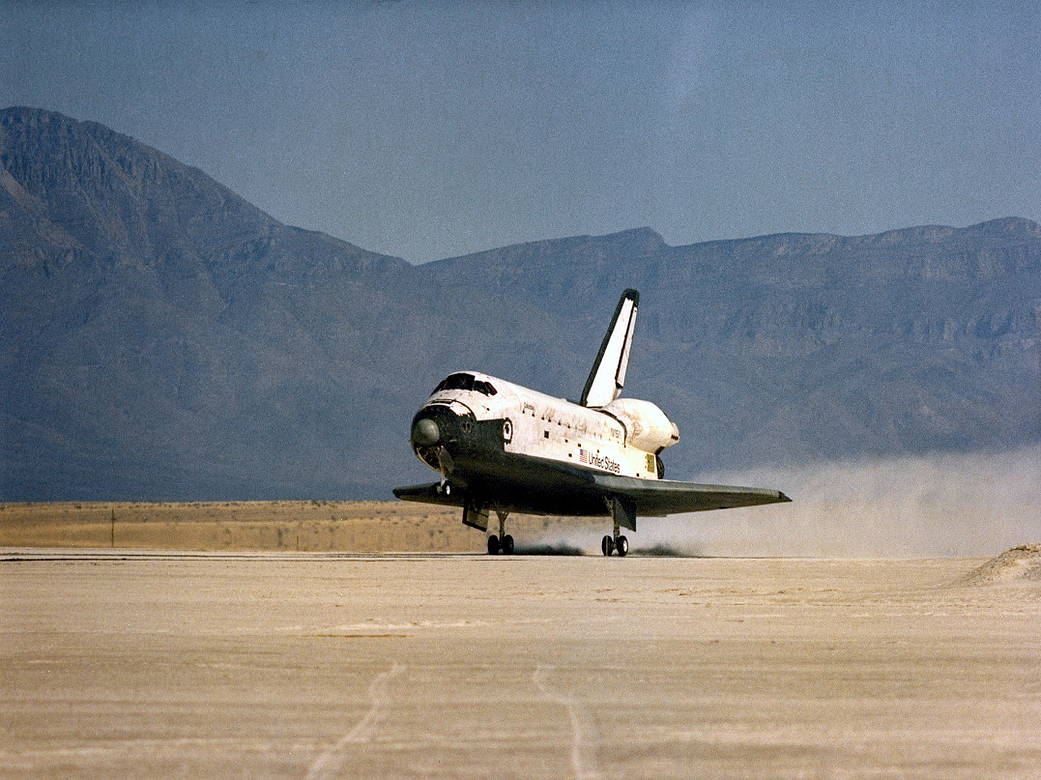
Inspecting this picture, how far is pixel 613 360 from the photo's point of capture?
176ft

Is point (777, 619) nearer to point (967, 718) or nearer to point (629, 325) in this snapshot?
point (967, 718)

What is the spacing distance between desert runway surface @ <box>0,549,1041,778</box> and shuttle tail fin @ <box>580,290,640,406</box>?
30224 mm

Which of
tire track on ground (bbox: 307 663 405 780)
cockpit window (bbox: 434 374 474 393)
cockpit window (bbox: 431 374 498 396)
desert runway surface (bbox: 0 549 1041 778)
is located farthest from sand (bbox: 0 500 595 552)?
tire track on ground (bbox: 307 663 405 780)

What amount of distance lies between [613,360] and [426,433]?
16124 mm

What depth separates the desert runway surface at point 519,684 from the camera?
28.1ft

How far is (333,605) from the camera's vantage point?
19.7m

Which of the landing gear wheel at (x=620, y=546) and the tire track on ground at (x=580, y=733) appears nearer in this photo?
the tire track on ground at (x=580, y=733)

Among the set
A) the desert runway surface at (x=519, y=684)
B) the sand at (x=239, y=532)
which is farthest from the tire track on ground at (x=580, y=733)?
the sand at (x=239, y=532)

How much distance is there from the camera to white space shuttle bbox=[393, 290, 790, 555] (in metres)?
39.7

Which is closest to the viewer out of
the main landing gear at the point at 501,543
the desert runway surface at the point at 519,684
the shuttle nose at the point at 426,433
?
the desert runway surface at the point at 519,684

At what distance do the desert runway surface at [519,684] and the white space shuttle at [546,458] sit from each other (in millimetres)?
17770

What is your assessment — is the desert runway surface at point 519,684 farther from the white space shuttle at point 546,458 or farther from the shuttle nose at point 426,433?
the white space shuttle at point 546,458

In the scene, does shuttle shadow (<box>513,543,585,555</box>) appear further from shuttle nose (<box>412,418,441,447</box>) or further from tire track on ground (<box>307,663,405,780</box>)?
tire track on ground (<box>307,663,405,780</box>)

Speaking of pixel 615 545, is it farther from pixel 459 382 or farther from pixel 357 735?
pixel 357 735
